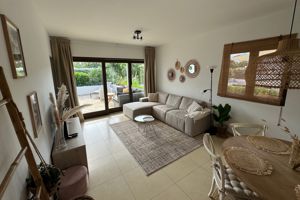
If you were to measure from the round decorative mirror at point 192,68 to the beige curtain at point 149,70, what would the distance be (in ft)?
5.26

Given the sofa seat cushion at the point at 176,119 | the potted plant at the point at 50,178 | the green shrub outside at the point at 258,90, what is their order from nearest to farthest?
the potted plant at the point at 50,178 → the green shrub outside at the point at 258,90 → the sofa seat cushion at the point at 176,119

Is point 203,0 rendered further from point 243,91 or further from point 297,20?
point 243,91

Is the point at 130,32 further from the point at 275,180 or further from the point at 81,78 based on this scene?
the point at 275,180

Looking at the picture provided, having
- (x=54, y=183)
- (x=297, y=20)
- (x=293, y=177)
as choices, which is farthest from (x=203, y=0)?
(x=54, y=183)

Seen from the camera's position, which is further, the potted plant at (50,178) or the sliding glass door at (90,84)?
the sliding glass door at (90,84)

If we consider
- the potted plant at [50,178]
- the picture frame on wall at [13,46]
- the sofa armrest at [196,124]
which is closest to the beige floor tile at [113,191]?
the potted plant at [50,178]

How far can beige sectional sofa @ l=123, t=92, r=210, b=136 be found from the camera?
3248mm

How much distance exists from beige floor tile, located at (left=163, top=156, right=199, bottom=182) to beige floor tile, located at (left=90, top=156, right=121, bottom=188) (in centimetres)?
Result: 84

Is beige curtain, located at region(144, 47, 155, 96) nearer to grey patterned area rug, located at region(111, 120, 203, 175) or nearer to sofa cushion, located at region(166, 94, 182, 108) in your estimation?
sofa cushion, located at region(166, 94, 182, 108)

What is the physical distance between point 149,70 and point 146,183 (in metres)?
4.21

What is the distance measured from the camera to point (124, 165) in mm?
2338

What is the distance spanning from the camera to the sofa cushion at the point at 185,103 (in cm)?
397

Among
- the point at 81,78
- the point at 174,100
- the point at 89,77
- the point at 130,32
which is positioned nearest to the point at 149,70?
the point at 174,100

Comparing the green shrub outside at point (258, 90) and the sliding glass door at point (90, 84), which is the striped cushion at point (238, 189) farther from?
the sliding glass door at point (90, 84)
